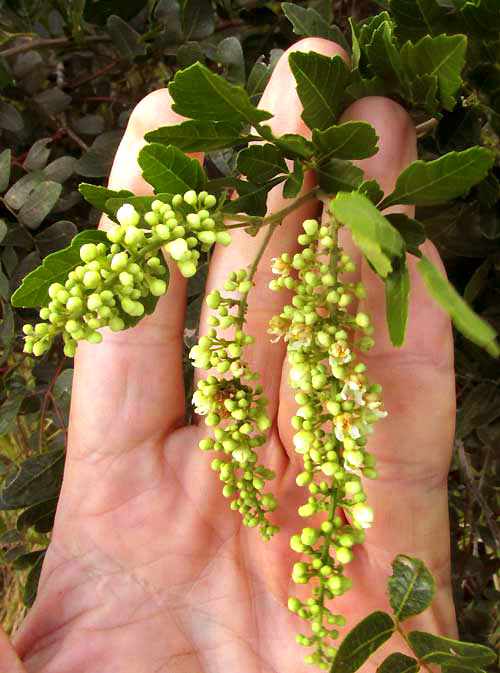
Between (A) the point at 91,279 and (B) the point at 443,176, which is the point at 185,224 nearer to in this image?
(A) the point at 91,279

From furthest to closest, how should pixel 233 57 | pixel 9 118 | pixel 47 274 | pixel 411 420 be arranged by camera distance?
pixel 9 118 < pixel 233 57 < pixel 411 420 < pixel 47 274

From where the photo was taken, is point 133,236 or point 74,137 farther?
point 74,137

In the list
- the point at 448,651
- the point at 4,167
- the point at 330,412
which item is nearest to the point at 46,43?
the point at 4,167

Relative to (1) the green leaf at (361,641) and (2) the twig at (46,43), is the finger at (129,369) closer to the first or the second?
(2) the twig at (46,43)

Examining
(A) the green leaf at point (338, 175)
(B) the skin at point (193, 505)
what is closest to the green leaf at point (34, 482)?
(B) the skin at point (193, 505)

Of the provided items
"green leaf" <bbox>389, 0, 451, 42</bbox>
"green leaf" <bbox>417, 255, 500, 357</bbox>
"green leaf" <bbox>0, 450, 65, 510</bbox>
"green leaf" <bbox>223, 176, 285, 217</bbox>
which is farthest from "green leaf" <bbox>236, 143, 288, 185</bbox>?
"green leaf" <bbox>0, 450, 65, 510</bbox>

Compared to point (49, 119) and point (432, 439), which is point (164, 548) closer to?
point (432, 439)
